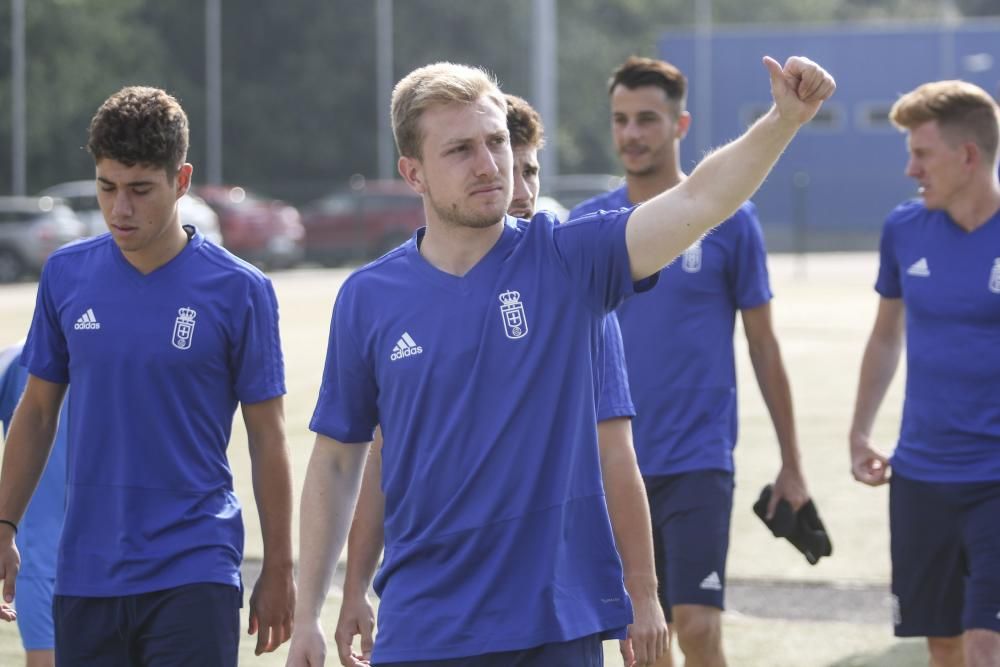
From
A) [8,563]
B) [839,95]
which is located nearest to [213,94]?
[839,95]

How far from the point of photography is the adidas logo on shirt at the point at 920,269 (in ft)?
17.8

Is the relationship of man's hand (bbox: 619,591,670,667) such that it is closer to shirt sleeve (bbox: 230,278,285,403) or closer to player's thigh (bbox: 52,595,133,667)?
shirt sleeve (bbox: 230,278,285,403)

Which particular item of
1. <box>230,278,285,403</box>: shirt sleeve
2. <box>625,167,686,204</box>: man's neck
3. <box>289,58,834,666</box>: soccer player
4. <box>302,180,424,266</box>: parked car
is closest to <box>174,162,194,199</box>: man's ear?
<box>230,278,285,403</box>: shirt sleeve

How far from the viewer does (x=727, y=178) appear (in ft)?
10.6

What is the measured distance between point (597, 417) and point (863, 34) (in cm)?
5168

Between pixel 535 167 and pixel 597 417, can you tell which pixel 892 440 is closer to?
pixel 535 167

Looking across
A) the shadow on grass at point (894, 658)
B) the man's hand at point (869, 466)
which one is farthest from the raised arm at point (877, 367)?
the shadow on grass at point (894, 658)

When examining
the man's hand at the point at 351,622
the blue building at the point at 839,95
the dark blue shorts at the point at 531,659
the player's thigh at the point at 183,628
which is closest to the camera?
the dark blue shorts at the point at 531,659

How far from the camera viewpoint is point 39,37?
48531mm

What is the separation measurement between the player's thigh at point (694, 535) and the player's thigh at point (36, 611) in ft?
6.55

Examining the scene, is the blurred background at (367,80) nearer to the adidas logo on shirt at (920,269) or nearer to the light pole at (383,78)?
the light pole at (383,78)

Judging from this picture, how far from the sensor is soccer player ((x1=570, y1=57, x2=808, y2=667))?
5.66 metres

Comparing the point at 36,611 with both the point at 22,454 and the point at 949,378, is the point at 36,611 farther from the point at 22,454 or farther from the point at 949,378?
the point at 949,378

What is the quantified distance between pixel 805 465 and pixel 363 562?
827 centimetres
